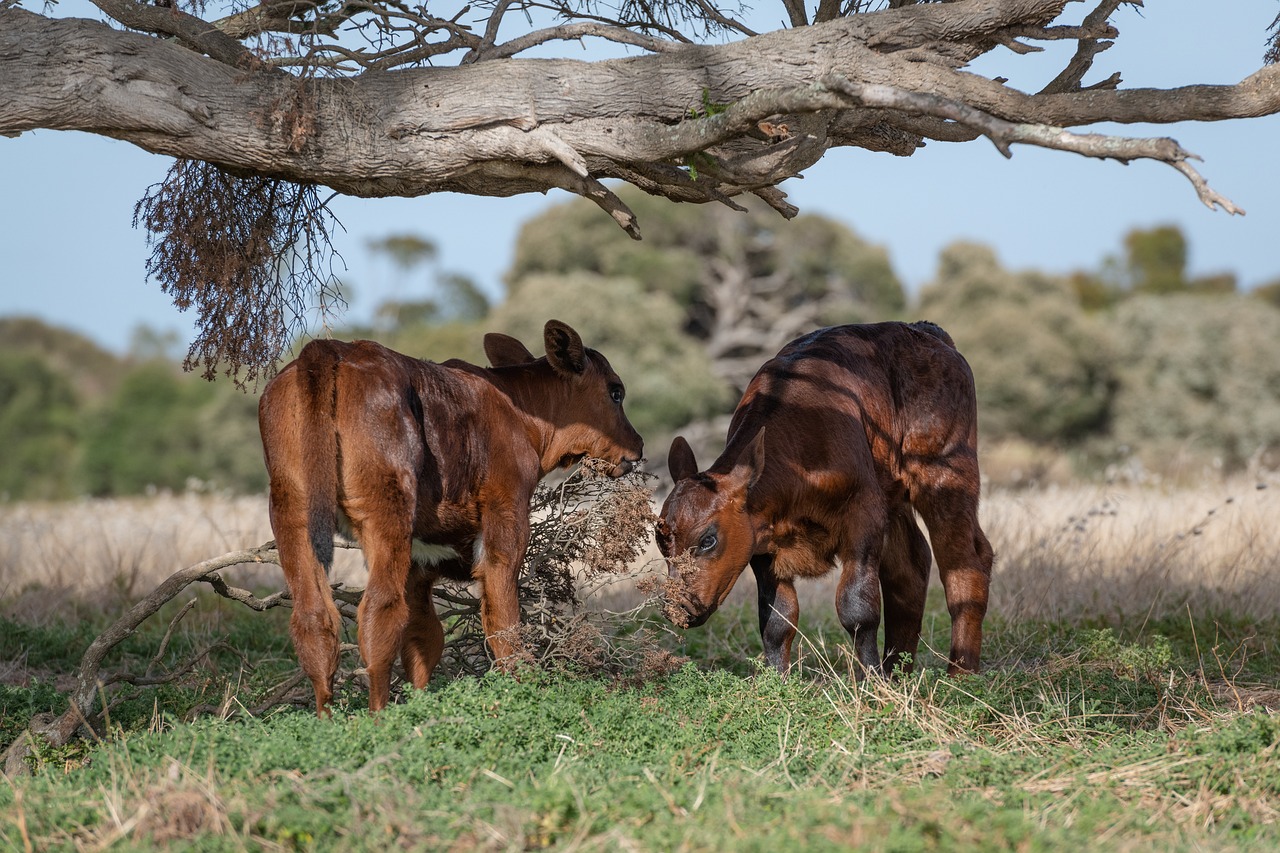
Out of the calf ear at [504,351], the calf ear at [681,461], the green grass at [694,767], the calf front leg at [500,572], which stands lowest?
the green grass at [694,767]

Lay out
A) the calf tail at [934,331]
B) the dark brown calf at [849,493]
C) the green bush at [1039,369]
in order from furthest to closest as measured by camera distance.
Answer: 1. the green bush at [1039,369]
2. the calf tail at [934,331]
3. the dark brown calf at [849,493]

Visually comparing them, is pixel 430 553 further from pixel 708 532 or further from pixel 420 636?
pixel 708 532

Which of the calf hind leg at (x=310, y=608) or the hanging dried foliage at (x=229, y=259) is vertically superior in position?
the hanging dried foliage at (x=229, y=259)

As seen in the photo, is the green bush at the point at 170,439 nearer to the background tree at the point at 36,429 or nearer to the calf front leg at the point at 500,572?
the background tree at the point at 36,429

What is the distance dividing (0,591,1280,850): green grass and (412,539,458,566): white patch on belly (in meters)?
0.65

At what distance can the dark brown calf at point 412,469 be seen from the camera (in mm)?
5133

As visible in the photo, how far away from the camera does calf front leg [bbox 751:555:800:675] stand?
256 inches

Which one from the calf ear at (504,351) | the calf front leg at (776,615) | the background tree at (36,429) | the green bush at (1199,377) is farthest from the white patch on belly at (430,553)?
the background tree at (36,429)

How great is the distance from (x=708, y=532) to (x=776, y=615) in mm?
774

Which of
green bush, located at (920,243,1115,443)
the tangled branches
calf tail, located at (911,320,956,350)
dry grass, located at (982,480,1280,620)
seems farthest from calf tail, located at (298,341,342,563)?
green bush, located at (920,243,1115,443)

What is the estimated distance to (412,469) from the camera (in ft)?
17.6

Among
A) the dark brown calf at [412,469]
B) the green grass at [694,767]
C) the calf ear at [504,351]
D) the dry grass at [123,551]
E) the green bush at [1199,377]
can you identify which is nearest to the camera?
the green grass at [694,767]

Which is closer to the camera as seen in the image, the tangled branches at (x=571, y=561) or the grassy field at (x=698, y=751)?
the grassy field at (x=698, y=751)

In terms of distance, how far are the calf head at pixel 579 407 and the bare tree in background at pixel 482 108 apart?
0.85m
